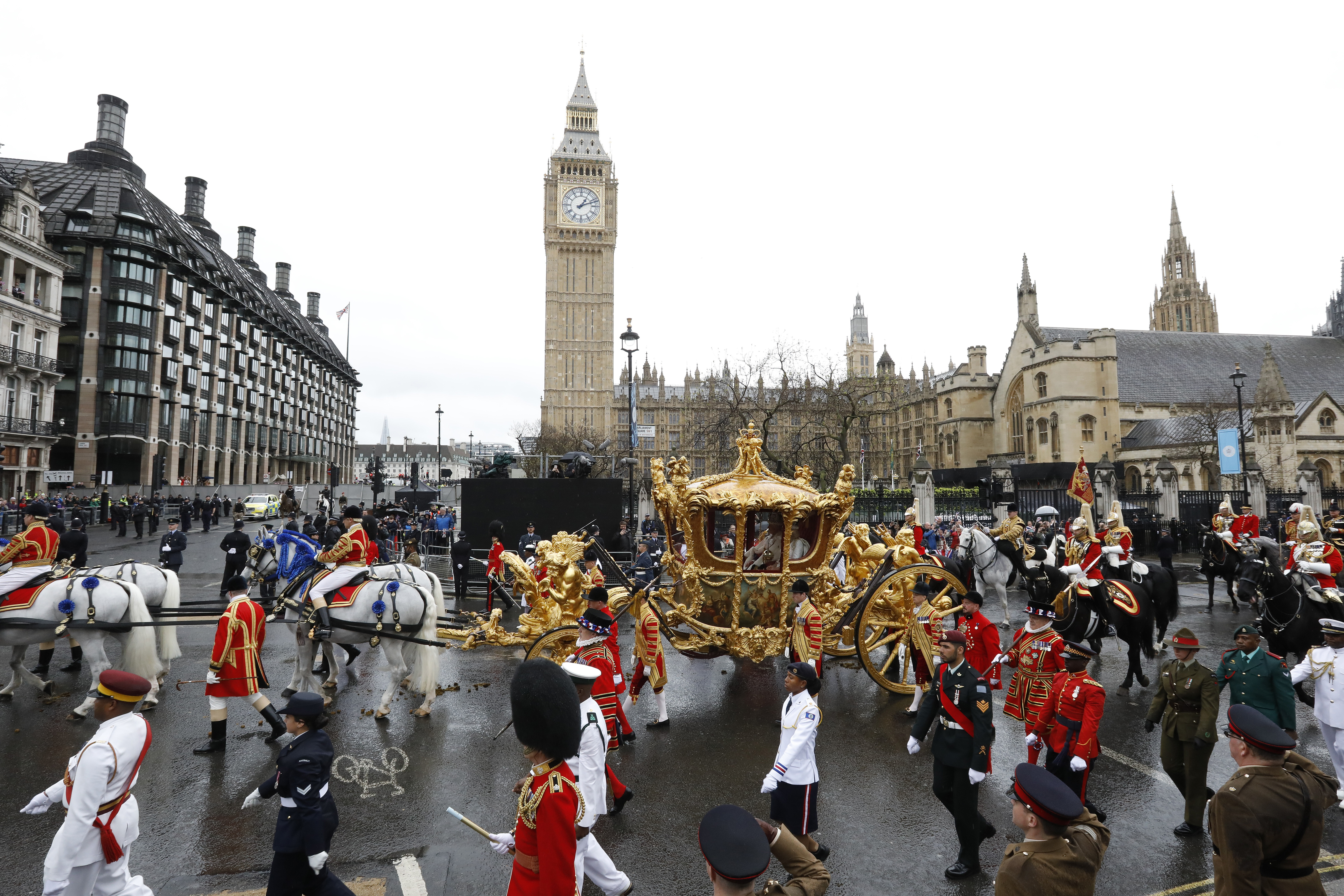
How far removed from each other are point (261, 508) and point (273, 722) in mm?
34165

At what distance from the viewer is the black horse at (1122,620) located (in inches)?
319

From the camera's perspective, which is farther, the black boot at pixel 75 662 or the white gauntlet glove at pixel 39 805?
the black boot at pixel 75 662

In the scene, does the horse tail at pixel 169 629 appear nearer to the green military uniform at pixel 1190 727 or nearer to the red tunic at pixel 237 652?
the red tunic at pixel 237 652

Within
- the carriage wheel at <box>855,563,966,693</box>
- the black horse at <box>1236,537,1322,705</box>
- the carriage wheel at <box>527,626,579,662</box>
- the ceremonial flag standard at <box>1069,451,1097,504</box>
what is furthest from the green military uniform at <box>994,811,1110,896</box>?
the ceremonial flag standard at <box>1069,451,1097,504</box>

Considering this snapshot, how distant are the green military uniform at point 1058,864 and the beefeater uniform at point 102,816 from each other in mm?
4577

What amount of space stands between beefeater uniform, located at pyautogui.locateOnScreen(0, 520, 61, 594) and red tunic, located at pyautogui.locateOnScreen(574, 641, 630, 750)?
7.06 meters

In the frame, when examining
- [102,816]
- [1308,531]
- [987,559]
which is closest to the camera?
[102,816]

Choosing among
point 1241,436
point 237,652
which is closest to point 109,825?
point 237,652

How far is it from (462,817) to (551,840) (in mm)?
452

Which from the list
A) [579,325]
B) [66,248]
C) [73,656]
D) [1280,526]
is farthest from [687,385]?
[73,656]

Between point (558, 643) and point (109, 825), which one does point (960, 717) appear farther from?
point (109, 825)

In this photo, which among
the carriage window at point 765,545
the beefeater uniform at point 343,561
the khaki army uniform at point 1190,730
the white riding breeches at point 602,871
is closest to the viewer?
the white riding breeches at point 602,871

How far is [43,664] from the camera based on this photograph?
9680 millimetres

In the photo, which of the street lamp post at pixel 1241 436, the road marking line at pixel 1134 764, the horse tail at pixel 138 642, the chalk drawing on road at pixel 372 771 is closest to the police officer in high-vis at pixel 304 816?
the chalk drawing on road at pixel 372 771
